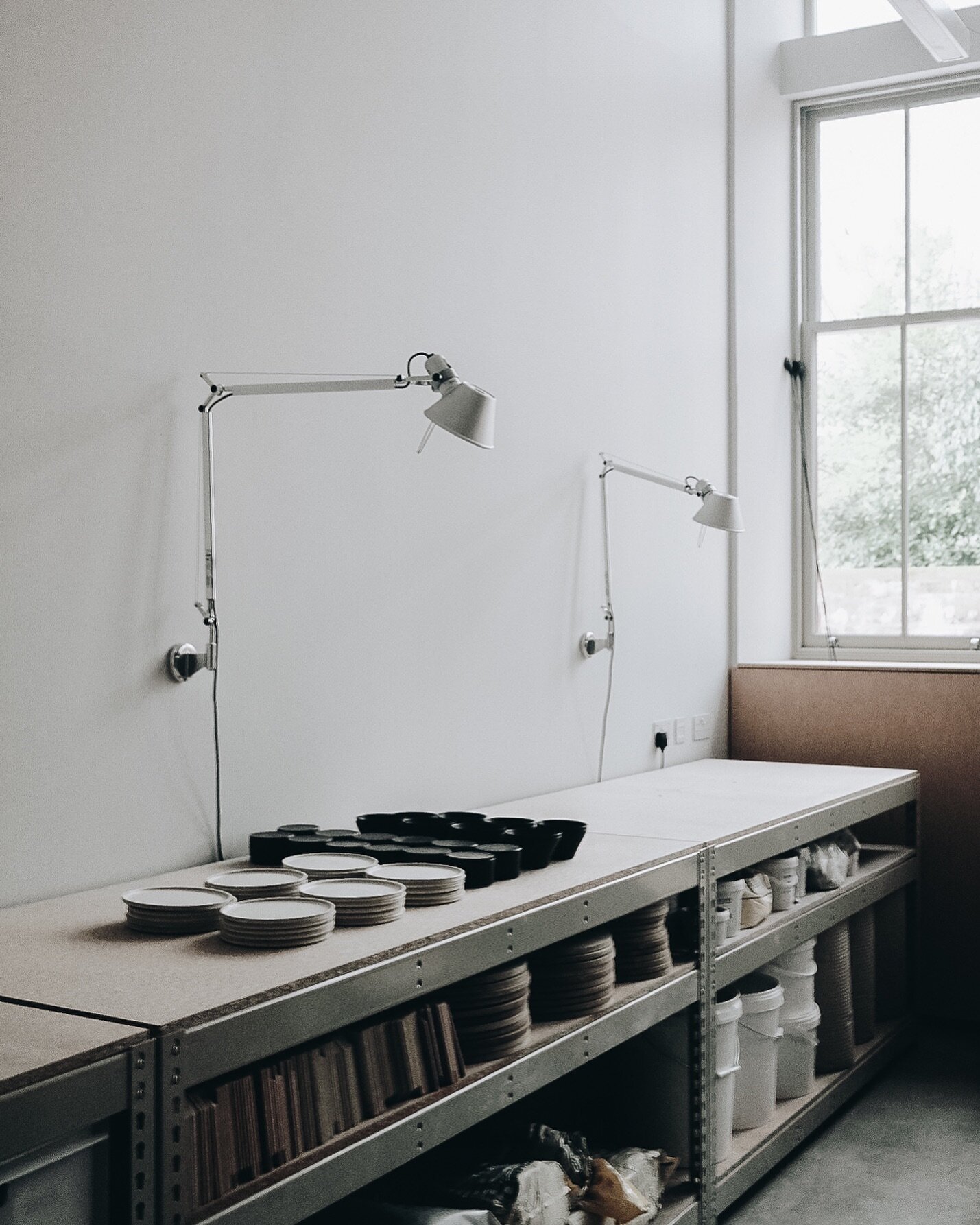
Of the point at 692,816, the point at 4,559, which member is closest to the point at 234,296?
the point at 4,559

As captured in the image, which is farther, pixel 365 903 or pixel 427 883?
pixel 427 883

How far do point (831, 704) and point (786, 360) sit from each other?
144cm

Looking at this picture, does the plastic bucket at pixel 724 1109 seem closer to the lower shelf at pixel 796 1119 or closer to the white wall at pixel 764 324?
the lower shelf at pixel 796 1119

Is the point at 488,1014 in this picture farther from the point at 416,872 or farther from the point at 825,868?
the point at 825,868

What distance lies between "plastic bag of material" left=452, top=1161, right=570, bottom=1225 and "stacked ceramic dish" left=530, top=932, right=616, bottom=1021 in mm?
263

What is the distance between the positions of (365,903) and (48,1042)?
656mm

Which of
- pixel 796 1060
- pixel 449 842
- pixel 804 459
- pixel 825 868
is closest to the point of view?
pixel 449 842

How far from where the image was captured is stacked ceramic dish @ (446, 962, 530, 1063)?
2.15m

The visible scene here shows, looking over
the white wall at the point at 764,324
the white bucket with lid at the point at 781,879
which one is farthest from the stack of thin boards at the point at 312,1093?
the white wall at the point at 764,324

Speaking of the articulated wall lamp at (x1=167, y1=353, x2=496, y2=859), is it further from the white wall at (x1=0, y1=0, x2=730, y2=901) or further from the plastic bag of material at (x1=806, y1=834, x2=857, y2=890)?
the plastic bag of material at (x1=806, y1=834, x2=857, y2=890)

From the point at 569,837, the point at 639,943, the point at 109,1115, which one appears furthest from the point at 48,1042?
the point at 639,943

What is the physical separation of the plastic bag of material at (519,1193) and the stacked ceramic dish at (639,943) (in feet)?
1.36

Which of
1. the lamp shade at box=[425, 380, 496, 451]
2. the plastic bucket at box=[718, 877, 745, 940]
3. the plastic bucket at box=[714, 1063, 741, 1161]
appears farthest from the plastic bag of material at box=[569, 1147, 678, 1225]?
the lamp shade at box=[425, 380, 496, 451]

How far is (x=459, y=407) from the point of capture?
2379mm
